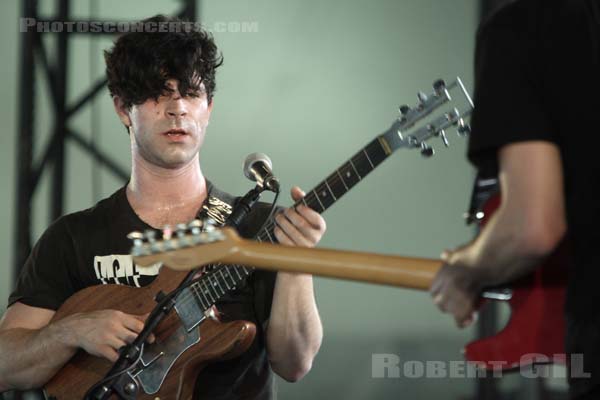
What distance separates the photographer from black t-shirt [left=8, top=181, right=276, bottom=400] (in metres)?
2.77

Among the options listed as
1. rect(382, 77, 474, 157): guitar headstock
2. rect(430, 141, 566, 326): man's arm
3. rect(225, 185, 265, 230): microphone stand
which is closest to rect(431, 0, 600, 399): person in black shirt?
rect(430, 141, 566, 326): man's arm

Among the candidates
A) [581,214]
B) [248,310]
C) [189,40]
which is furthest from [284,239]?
[581,214]

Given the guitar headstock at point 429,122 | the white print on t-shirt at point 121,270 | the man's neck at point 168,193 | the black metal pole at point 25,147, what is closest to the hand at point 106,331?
the white print on t-shirt at point 121,270

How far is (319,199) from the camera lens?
2.58 metres

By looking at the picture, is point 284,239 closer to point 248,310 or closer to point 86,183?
point 248,310

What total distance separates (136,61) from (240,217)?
69 centimetres

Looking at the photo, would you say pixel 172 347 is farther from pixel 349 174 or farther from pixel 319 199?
pixel 349 174

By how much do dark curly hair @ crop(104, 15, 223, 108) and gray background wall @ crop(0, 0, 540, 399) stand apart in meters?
2.15

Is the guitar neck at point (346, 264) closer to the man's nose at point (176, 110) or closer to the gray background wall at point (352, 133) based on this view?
the man's nose at point (176, 110)

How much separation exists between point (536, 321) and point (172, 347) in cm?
122

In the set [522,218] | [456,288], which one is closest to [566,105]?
[522,218]

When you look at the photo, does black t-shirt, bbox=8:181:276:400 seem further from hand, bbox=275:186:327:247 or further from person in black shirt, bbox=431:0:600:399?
person in black shirt, bbox=431:0:600:399

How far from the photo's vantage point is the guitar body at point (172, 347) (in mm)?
2637

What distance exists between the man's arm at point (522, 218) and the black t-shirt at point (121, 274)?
4.20 ft
